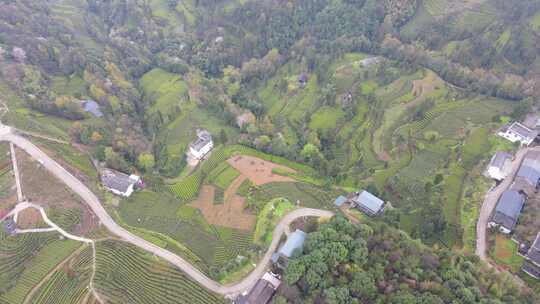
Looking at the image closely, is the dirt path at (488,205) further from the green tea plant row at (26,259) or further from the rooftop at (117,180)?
the green tea plant row at (26,259)

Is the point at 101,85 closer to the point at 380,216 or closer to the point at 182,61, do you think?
the point at 182,61

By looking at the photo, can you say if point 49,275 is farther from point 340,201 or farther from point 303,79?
point 303,79

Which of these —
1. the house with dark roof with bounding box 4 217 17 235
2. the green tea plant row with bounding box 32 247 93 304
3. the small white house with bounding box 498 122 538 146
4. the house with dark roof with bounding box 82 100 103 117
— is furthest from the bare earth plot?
the small white house with bounding box 498 122 538 146

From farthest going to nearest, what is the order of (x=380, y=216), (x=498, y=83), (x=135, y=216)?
(x=498, y=83)
(x=135, y=216)
(x=380, y=216)

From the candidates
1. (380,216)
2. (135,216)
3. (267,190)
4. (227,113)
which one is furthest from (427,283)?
(227,113)

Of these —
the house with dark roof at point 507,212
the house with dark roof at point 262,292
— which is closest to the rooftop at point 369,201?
the house with dark roof at point 507,212
